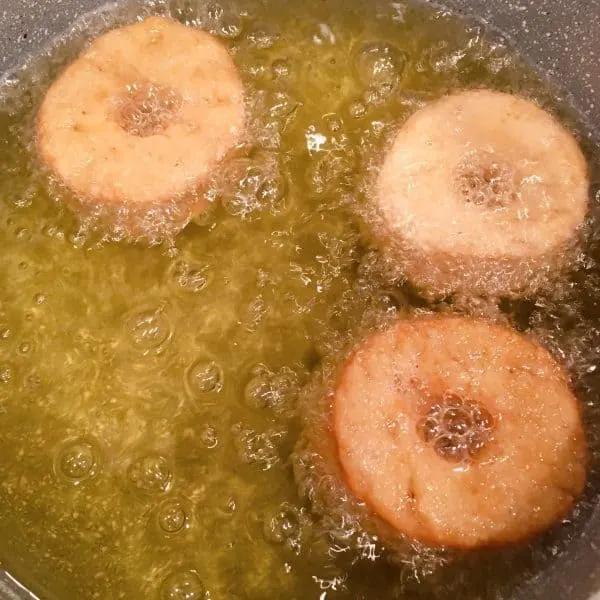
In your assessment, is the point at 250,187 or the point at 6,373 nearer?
the point at 6,373

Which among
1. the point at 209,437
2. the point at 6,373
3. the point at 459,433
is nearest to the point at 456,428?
the point at 459,433

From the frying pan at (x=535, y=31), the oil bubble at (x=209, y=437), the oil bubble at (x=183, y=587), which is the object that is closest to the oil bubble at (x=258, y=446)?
the oil bubble at (x=209, y=437)

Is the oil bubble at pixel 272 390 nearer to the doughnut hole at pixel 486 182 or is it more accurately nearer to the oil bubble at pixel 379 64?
the doughnut hole at pixel 486 182

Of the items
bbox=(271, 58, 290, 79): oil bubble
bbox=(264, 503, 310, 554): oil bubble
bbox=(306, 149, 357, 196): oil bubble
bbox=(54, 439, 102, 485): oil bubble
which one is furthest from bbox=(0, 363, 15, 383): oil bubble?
bbox=(271, 58, 290, 79): oil bubble

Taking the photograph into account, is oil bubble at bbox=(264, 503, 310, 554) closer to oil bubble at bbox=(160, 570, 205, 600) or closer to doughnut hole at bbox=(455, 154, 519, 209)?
oil bubble at bbox=(160, 570, 205, 600)

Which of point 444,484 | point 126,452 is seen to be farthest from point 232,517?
point 444,484

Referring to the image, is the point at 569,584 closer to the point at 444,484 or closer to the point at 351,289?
the point at 444,484

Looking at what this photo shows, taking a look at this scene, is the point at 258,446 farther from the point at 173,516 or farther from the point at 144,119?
the point at 144,119
